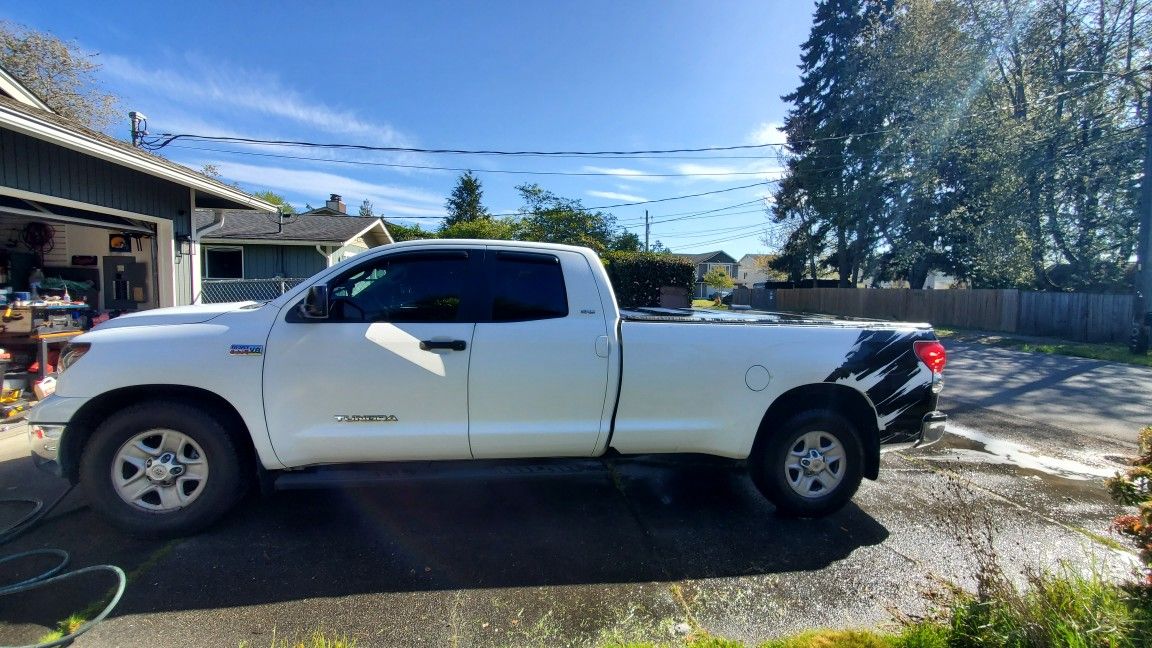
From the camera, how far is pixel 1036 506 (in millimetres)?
4340

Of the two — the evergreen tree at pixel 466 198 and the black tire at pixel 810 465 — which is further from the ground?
the evergreen tree at pixel 466 198

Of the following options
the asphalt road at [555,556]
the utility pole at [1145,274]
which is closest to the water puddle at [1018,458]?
the asphalt road at [555,556]

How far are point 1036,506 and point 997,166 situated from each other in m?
22.2

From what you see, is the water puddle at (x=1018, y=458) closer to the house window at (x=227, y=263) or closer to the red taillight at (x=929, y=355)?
the red taillight at (x=929, y=355)

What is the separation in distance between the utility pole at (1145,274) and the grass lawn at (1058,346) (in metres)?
0.44

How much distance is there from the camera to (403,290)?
3.71 meters

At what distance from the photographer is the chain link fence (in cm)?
1164

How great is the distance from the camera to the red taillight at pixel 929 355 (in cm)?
399

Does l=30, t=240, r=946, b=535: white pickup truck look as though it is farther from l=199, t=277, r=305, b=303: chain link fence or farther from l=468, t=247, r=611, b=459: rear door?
l=199, t=277, r=305, b=303: chain link fence

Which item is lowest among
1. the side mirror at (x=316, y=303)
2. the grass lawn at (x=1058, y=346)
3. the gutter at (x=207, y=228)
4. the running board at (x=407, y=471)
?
the grass lawn at (x=1058, y=346)

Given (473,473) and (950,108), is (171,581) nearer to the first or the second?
(473,473)

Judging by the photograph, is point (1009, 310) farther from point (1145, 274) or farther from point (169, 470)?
point (169, 470)

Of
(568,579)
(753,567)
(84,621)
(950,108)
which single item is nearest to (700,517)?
(753,567)

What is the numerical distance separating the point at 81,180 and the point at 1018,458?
11.3 metres
